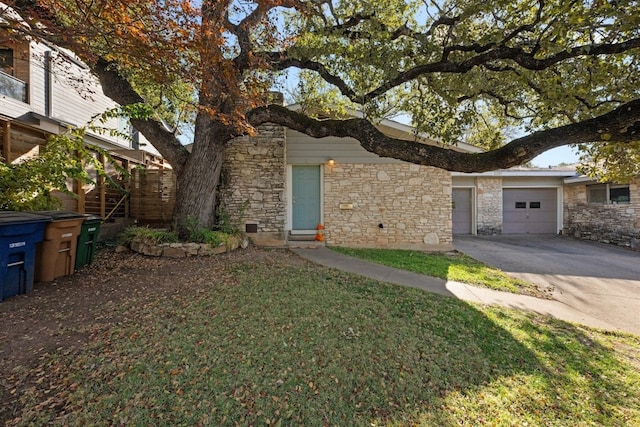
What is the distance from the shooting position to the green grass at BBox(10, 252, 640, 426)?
197 cm

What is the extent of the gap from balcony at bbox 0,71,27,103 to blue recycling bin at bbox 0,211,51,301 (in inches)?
232

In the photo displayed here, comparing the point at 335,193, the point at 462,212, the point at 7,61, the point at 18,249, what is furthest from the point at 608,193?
the point at 7,61

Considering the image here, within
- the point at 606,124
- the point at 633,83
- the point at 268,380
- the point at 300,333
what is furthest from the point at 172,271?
the point at 633,83

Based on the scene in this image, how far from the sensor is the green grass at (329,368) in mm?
1967

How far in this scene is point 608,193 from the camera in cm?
1100

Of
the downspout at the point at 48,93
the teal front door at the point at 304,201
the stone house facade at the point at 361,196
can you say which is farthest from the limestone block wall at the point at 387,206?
the downspout at the point at 48,93

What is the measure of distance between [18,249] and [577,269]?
35.8 ft

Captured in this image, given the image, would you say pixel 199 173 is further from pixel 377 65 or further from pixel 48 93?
pixel 48 93

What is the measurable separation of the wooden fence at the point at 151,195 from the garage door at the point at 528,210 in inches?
545

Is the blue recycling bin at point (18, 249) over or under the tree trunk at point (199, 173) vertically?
under

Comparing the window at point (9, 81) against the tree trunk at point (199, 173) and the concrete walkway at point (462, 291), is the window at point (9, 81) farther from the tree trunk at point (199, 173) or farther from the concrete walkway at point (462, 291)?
the concrete walkway at point (462, 291)

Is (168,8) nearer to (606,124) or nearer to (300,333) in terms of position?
(300,333)

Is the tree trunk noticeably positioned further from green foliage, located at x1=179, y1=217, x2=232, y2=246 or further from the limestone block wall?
the limestone block wall

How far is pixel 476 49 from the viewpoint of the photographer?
17.1ft
